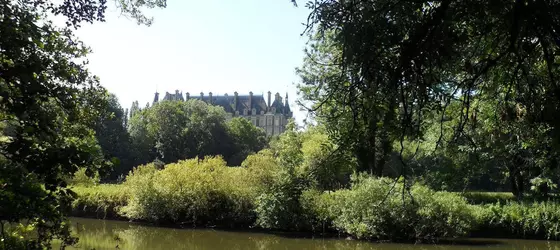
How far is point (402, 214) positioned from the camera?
15898 mm

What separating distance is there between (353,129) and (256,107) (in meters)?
83.1

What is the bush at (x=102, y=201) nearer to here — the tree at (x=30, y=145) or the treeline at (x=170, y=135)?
the tree at (x=30, y=145)

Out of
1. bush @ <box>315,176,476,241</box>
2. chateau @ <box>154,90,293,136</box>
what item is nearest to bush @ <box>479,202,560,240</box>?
bush @ <box>315,176,476,241</box>

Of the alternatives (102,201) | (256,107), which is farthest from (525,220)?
(256,107)

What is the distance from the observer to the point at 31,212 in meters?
3.86

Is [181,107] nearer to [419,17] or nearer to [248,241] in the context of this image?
[248,241]

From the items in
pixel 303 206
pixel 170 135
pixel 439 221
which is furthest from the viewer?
pixel 170 135

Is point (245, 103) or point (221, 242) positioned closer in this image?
point (221, 242)

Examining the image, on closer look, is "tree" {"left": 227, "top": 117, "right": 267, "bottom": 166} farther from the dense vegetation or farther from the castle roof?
the castle roof

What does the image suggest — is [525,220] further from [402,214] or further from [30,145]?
[30,145]

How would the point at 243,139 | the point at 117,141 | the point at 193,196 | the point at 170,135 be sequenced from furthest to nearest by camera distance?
the point at 243,139, the point at 170,135, the point at 117,141, the point at 193,196

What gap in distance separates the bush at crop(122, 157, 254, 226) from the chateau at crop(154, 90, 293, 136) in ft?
204

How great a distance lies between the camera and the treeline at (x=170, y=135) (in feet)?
144

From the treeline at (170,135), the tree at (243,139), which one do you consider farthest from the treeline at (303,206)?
the tree at (243,139)
